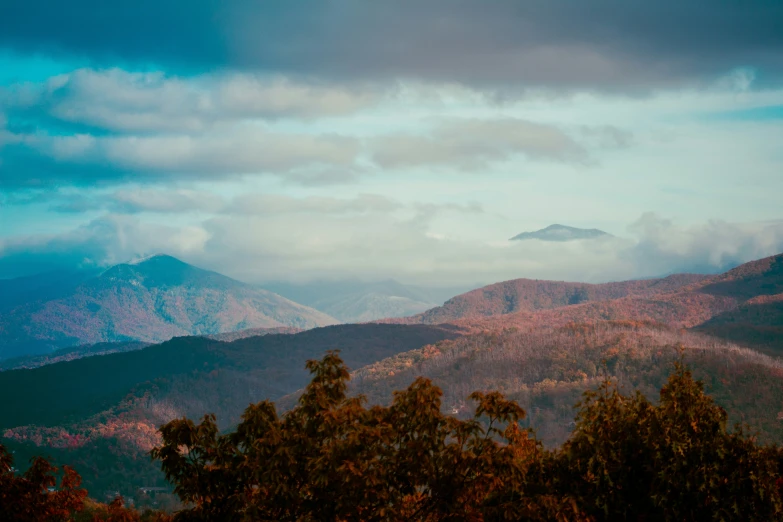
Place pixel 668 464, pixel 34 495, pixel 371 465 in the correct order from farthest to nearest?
pixel 34 495 < pixel 668 464 < pixel 371 465

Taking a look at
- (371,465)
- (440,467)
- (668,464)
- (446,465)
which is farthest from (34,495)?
(668,464)

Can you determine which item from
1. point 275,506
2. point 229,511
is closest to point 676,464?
point 275,506

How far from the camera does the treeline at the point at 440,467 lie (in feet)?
74.4

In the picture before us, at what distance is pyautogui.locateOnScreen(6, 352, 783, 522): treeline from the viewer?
74.4 feet

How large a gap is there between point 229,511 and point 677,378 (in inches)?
635

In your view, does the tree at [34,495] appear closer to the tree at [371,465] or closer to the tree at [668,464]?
the tree at [371,465]

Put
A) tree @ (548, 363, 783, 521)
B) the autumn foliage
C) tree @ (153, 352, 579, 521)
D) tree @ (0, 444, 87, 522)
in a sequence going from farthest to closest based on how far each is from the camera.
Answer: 1. tree @ (0, 444, 87, 522)
2. tree @ (548, 363, 783, 521)
3. the autumn foliage
4. tree @ (153, 352, 579, 521)

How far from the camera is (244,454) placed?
84.4 feet

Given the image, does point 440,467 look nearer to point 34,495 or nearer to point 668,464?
point 668,464

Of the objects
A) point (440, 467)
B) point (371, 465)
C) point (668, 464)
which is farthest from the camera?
point (668, 464)

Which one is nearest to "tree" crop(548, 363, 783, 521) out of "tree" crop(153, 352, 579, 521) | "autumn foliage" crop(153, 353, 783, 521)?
"autumn foliage" crop(153, 353, 783, 521)

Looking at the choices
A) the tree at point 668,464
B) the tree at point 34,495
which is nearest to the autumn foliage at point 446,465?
the tree at point 668,464

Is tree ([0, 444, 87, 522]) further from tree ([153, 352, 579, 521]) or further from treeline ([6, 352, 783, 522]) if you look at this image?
tree ([153, 352, 579, 521])

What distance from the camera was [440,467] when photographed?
76.4 ft
